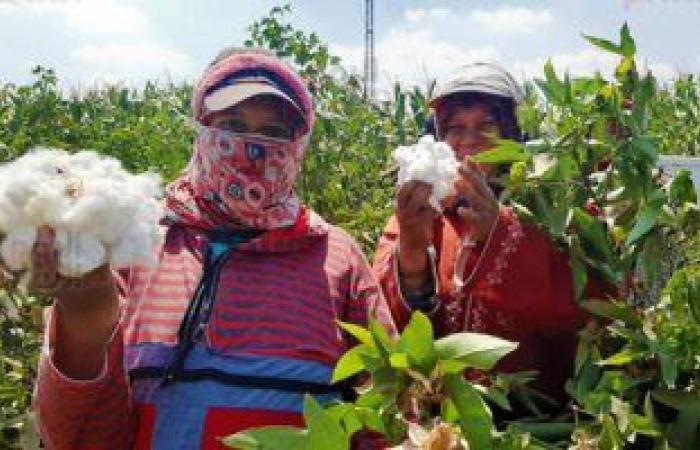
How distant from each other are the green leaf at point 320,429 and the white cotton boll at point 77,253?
0.34 m

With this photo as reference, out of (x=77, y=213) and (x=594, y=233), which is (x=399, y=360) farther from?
(x=594, y=233)

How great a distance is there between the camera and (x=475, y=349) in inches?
43.6

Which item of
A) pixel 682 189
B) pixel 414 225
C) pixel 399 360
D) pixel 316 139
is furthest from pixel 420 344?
pixel 316 139

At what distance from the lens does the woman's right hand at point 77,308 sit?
1.24 meters

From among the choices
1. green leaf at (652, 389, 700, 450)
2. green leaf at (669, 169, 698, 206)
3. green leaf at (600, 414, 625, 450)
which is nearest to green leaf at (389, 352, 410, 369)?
green leaf at (600, 414, 625, 450)

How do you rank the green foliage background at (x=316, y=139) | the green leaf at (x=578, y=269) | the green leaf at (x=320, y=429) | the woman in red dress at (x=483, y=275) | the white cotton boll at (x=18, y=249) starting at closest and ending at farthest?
the green leaf at (x=320, y=429), the white cotton boll at (x=18, y=249), the green leaf at (x=578, y=269), the woman in red dress at (x=483, y=275), the green foliage background at (x=316, y=139)

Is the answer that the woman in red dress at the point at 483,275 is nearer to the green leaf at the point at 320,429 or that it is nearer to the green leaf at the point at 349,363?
the green leaf at the point at 349,363

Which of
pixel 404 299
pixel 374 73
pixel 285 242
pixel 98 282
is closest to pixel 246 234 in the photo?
pixel 285 242

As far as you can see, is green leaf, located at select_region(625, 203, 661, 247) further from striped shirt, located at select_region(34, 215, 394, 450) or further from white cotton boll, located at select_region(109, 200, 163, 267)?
white cotton boll, located at select_region(109, 200, 163, 267)

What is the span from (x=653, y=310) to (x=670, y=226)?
0.12m

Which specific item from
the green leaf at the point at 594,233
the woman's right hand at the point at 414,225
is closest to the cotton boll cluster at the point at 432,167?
the woman's right hand at the point at 414,225

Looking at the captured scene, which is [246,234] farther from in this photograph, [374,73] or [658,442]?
[374,73]

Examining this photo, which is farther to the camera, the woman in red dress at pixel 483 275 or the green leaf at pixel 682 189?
the woman in red dress at pixel 483 275

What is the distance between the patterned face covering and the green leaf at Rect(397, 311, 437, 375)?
A: 2.07 feet
